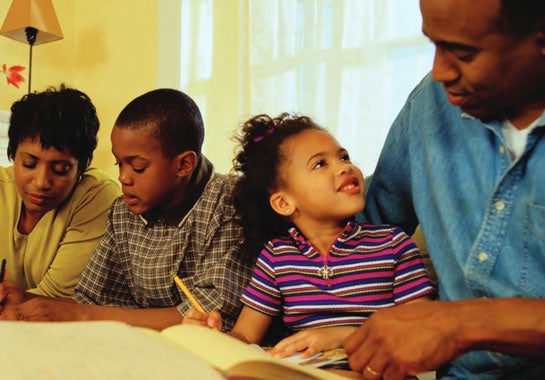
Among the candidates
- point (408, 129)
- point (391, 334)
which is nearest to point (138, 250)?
point (408, 129)

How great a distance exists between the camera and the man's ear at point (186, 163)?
1.49 m

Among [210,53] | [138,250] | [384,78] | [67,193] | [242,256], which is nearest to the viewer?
[242,256]

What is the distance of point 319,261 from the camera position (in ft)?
3.97

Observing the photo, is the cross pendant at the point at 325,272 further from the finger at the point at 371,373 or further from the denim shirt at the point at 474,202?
the finger at the point at 371,373

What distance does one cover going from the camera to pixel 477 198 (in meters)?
0.93

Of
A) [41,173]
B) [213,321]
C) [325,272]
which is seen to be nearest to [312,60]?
[41,173]

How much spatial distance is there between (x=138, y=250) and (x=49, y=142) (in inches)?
15.2

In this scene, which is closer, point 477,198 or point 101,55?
point 477,198

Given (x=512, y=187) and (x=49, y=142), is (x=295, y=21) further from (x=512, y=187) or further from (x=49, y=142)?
(x=512, y=187)

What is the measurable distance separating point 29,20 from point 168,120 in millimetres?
1746

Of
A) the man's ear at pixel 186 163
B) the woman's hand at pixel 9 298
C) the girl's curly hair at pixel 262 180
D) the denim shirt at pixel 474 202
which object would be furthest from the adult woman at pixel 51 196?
the denim shirt at pixel 474 202

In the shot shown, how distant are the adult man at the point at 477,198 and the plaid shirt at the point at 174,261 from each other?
48cm

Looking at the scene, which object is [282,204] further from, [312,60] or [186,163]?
[312,60]

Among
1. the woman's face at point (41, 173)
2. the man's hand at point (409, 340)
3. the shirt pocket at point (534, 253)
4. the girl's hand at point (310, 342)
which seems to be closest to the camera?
the man's hand at point (409, 340)
